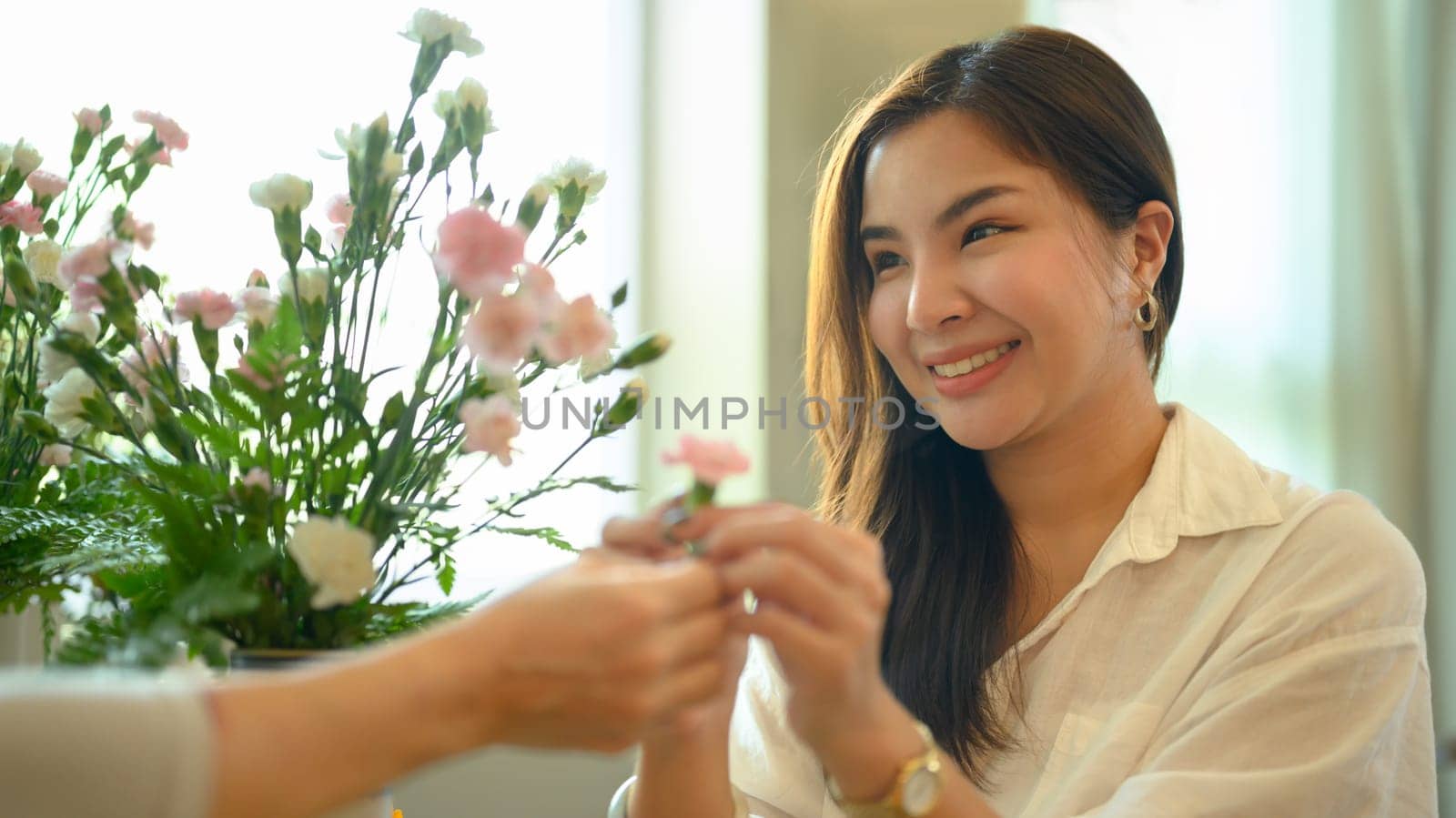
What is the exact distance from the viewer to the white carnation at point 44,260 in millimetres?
816

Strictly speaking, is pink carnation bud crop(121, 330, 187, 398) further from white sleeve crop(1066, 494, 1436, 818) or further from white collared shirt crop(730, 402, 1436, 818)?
white sleeve crop(1066, 494, 1436, 818)

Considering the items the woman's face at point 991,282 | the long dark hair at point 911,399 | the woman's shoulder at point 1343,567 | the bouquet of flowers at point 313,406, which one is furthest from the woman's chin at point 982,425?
the bouquet of flowers at point 313,406

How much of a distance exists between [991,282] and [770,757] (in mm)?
548

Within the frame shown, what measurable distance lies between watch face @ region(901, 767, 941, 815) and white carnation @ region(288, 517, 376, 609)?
408mm

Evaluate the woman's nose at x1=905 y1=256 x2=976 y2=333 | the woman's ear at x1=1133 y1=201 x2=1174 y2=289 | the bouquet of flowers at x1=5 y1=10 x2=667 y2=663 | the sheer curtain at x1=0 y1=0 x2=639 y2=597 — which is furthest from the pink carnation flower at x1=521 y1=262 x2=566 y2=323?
the sheer curtain at x1=0 y1=0 x2=639 y2=597

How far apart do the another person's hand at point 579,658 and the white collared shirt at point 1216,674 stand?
54 centimetres

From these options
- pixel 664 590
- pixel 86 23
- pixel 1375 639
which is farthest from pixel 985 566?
pixel 86 23

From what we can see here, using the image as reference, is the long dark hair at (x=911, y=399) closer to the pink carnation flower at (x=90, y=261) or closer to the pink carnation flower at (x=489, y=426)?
the pink carnation flower at (x=489, y=426)

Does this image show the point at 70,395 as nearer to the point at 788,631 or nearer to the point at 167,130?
the point at 167,130

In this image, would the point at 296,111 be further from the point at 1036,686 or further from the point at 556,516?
the point at 1036,686

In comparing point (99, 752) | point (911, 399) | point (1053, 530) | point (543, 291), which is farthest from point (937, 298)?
point (99, 752)

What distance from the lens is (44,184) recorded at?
90 cm

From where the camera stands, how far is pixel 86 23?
172 centimetres

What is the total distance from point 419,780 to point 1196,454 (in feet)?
4.04
